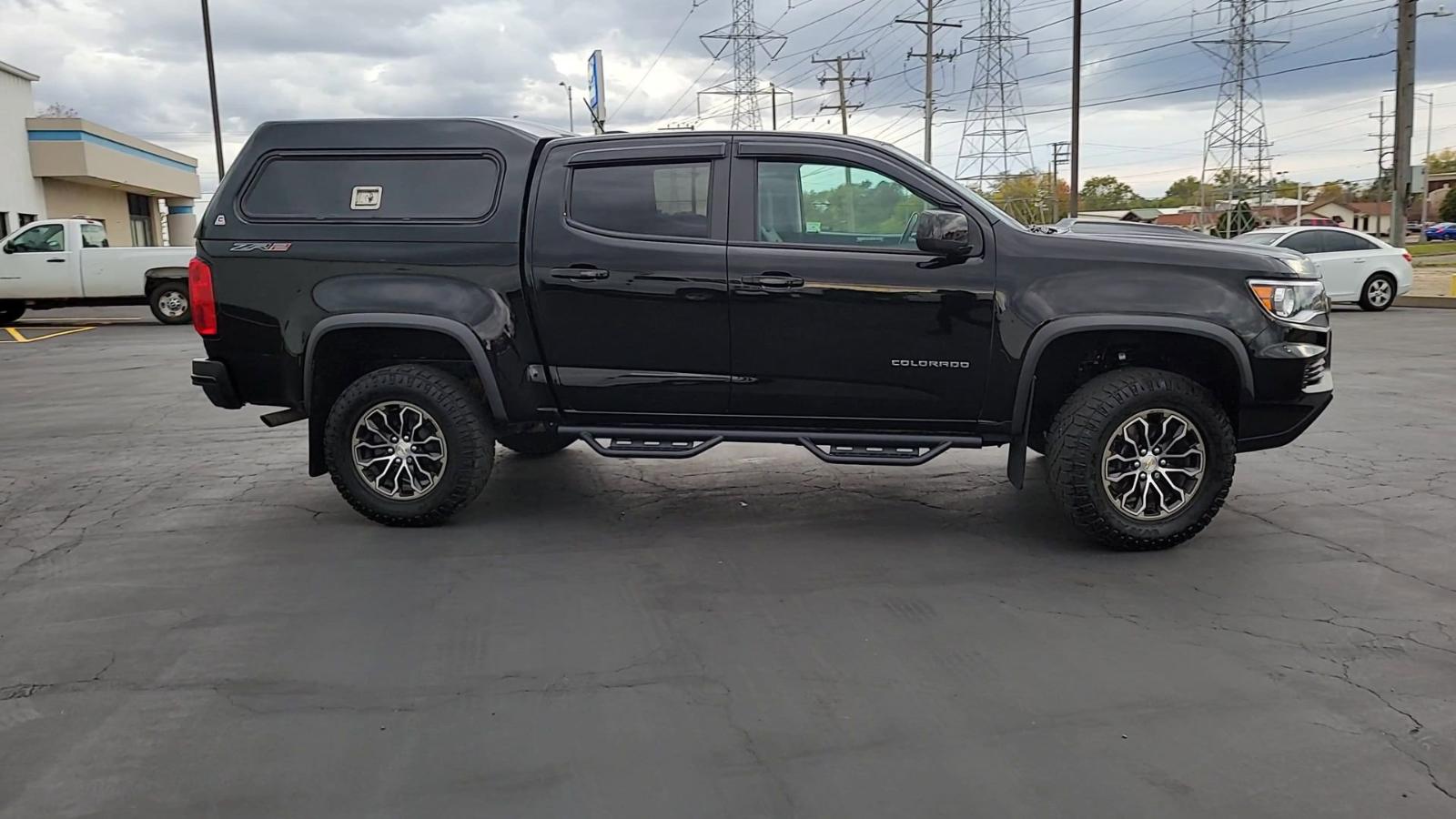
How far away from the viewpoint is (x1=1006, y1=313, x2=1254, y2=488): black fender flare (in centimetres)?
522

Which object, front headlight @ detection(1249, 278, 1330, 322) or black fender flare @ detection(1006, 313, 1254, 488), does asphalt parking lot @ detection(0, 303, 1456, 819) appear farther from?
front headlight @ detection(1249, 278, 1330, 322)

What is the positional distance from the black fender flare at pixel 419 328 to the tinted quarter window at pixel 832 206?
1566 mm

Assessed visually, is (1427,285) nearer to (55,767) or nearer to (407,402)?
(407,402)

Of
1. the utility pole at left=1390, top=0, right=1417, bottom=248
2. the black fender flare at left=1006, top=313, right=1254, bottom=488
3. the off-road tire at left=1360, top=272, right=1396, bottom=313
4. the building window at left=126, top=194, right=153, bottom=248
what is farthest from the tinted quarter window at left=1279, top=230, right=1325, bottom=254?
the building window at left=126, top=194, right=153, bottom=248

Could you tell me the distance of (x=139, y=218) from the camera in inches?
1826

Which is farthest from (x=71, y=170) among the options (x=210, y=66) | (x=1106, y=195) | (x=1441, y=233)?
(x=1106, y=195)

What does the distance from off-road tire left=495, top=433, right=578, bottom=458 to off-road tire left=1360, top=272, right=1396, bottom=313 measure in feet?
54.0

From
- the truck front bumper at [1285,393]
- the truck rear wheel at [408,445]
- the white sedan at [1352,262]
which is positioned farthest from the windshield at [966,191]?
the white sedan at [1352,262]

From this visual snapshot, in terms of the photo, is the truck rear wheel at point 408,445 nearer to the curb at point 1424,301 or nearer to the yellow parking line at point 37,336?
the yellow parking line at point 37,336

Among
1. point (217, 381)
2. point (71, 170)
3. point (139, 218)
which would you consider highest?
point (71, 170)

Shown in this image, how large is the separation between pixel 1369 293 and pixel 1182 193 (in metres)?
132

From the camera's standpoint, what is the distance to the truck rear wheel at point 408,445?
5797 mm

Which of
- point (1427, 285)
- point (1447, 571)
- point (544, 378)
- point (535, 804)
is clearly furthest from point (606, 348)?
point (1427, 285)

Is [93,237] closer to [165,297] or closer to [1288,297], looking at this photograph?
[165,297]
